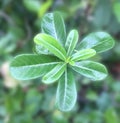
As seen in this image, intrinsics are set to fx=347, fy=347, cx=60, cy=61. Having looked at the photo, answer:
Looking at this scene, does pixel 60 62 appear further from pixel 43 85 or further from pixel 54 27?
pixel 43 85

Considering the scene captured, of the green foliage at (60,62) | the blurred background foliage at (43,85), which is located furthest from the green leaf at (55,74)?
the blurred background foliage at (43,85)

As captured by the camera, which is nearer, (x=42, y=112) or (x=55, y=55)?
(x=55, y=55)

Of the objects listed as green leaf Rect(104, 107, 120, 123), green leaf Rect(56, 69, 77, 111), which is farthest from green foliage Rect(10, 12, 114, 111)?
green leaf Rect(104, 107, 120, 123)

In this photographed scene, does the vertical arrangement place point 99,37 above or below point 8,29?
below

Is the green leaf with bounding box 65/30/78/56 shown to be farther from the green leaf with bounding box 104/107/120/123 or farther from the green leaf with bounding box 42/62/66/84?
the green leaf with bounding box 104/107/120/123

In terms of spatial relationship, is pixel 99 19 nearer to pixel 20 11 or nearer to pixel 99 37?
pixel 20 11

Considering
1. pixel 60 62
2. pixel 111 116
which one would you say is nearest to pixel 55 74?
pixel 60 62

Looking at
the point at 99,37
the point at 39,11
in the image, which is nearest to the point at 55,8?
the point at 39,11
